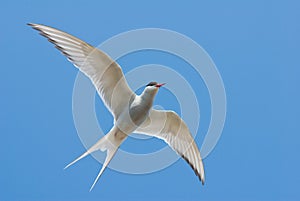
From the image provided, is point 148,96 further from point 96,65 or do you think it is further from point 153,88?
point 96,65

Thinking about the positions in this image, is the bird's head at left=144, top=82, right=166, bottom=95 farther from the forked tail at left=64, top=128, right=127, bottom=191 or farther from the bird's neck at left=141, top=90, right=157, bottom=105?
the forked tail at left=64, top=128, right=127, bottom=191

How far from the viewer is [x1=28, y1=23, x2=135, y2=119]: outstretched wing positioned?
296 inches

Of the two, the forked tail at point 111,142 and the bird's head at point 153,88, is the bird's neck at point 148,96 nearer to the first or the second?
the bird's head at point 153,88

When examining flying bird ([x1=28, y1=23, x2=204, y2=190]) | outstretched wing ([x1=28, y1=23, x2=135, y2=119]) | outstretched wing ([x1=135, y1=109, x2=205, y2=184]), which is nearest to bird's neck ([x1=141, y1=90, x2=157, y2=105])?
flying bird ([x1=28, y1=23, x2=204, y2=190])

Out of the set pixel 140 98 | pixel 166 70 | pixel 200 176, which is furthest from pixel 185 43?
pixel 200 176

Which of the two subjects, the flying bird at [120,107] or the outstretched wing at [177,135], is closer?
the flying bird at [120,107]

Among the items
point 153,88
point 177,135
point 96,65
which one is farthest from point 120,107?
point 177,135

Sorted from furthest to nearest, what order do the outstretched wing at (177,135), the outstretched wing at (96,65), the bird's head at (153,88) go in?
1. the outstretched wing at (177,135)
2. the bird's head at (153,88)
3. the outstretched wing at (96,65)

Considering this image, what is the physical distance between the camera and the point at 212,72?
7.74m

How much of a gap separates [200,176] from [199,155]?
0.33m

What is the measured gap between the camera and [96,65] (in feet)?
25.2

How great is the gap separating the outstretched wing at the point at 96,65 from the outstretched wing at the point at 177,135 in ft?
2.30

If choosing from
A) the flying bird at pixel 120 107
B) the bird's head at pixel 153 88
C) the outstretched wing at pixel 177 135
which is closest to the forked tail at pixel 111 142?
the flying bird at pixel 120 107

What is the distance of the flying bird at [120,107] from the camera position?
24.8 feet
